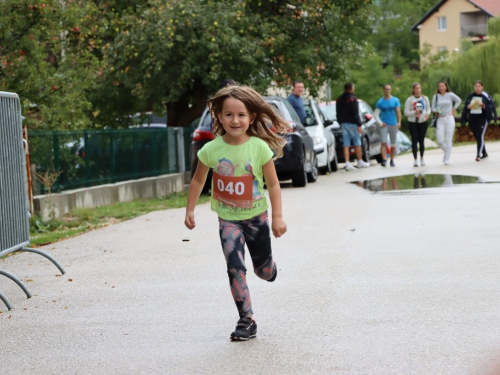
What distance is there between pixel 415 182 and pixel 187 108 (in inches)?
401

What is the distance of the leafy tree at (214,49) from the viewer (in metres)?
24.1

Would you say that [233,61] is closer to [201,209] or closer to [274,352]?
[201,209]

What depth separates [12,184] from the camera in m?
8.64

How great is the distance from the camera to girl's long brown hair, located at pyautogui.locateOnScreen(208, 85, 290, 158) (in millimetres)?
6324

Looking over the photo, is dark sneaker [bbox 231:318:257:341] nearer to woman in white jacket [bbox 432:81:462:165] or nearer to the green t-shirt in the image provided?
the green t-shirt

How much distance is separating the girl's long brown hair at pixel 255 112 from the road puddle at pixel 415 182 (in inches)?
430

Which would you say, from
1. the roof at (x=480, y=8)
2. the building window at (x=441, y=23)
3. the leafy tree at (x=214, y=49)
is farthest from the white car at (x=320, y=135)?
the building window at (x=441, y=23)

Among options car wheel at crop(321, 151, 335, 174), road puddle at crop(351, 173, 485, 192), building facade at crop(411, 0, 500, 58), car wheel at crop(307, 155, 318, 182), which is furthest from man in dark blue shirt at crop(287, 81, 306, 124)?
building facade at crop(411, 0, 500, 58)

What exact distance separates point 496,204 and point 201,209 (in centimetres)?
424

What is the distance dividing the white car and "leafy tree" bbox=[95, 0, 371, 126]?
1811 mm

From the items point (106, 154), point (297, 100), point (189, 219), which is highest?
point (297, 100)

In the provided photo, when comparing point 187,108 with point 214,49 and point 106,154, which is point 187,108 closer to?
point 214,49

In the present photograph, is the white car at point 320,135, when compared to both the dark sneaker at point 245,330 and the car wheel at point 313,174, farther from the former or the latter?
the dark sneaker at point 245,330

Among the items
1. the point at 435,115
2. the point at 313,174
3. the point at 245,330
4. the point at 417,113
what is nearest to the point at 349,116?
the point at 417,113
